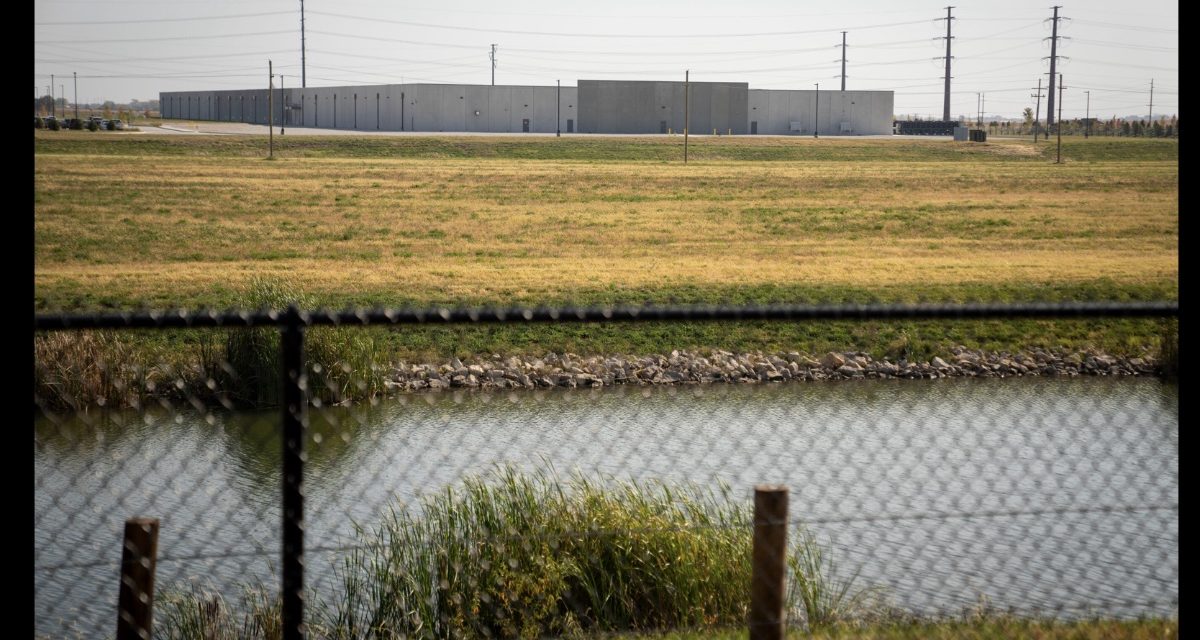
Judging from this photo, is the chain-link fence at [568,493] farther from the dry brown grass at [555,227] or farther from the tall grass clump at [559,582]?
the dry brown grass at [555,227]

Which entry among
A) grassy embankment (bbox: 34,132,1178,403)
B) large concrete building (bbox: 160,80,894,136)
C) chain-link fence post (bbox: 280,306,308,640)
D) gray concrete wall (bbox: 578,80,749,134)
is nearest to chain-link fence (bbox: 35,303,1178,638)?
chain-link fence post (bbox: 280,306,308,640)

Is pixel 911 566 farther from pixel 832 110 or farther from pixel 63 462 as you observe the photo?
pixel 832 110

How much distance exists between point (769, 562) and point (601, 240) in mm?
25655

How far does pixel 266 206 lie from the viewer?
33.8 m

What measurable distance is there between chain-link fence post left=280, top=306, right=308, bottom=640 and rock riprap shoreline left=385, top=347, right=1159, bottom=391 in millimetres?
13106

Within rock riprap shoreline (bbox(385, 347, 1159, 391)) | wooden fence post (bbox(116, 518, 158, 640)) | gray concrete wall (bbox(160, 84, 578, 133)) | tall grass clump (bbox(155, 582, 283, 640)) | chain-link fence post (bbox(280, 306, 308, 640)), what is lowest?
rock riprap shoreline (bbox(385, 347, 1159, 391))

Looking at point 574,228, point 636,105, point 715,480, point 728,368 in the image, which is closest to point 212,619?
point 715,480

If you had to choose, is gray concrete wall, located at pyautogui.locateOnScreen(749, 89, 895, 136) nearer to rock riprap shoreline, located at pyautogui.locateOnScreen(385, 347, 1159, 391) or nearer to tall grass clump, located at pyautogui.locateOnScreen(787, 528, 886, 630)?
rock riprap shoreline, located at pyautogui.locateOnScreen(385, 347, 1159, 391)

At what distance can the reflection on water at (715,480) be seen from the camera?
8.32 m

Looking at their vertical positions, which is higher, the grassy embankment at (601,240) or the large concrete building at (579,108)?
the large concrete building at (579,108)

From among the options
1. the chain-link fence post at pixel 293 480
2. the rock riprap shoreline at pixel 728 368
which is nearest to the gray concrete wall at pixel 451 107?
the rock riprap shoreline at pixel 728 368

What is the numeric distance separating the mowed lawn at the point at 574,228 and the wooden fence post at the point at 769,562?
723 inches

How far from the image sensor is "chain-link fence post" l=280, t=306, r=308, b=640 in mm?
3336

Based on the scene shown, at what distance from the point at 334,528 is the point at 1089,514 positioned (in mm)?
5811
